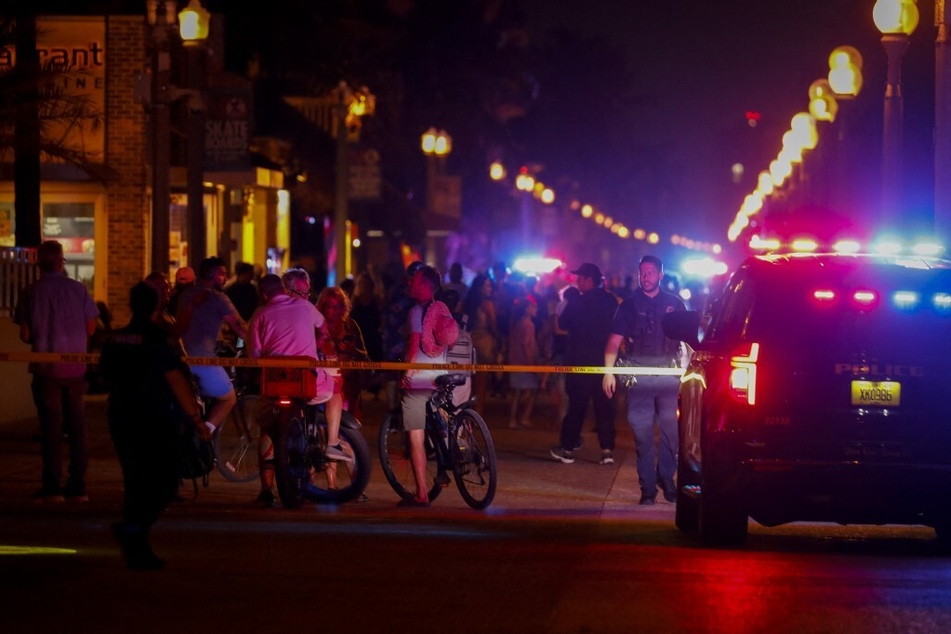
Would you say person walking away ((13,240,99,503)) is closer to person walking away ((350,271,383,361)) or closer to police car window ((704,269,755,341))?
police car window ((704,269,755,341))

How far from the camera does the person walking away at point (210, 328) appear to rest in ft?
43.4

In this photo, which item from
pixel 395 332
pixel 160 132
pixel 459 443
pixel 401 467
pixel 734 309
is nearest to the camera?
pixel 734 309

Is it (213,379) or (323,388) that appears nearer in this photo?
(323,388)

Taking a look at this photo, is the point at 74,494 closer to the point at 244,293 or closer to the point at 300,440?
the point at 300,440

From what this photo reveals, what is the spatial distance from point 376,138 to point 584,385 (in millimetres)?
31944

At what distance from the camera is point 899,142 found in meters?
19.3

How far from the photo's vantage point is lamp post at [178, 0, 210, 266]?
1989 cm

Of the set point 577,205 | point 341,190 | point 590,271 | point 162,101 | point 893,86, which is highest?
point 577,205

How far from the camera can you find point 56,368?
41.4 feet

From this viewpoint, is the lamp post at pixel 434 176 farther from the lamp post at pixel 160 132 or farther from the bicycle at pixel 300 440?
the bicycle at pixel 300 440

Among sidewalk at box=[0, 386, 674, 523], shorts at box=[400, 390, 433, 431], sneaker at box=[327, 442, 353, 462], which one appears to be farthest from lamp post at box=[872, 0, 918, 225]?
sneaker at box=[327, 442, 353, 462]

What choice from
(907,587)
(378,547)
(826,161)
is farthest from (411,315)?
(826,161)

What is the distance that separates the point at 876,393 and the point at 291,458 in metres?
4.84

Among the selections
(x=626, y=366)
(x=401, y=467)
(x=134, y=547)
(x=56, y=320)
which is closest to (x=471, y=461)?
(x=626, y=366)
